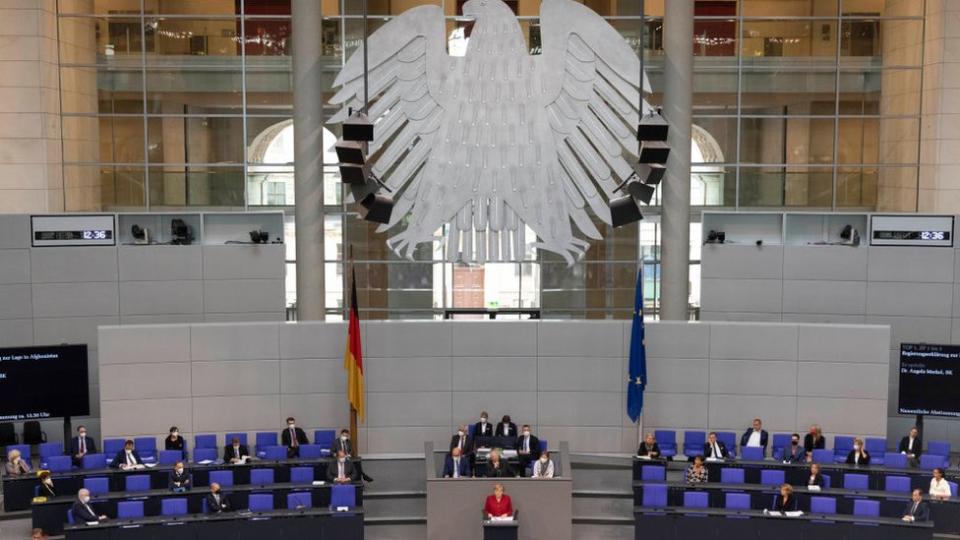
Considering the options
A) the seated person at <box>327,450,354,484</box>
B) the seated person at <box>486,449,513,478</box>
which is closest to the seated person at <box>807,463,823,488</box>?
the seated person at <box>486,449,513,478</box>

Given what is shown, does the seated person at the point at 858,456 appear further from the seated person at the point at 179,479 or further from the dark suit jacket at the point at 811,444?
the seated person at the point at 179,479

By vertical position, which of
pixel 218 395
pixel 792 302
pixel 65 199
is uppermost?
pixel 65 199

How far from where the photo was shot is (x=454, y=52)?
22141 mm

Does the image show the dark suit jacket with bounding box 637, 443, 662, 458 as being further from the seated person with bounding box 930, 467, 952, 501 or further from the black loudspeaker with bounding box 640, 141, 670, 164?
the black loudspeaker with bounding box 640, 141, 670, 164

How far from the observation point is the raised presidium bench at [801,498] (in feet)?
54.7

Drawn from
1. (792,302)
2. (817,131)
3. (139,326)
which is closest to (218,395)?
(139,326)

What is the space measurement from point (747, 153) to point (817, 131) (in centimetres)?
134

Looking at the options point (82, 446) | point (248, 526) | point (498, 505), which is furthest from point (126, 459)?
point (498, 505)

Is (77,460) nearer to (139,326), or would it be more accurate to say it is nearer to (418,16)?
(139,326)

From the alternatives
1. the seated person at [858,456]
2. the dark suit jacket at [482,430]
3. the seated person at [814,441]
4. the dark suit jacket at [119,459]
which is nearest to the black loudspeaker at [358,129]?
the dark suit jacket at [482,430]

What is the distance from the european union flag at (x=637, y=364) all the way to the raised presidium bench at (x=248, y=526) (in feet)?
16.8

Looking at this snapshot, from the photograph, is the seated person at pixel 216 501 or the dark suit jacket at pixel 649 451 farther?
the dark suit jacket at pixel 649 451

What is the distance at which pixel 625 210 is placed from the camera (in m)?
18.6

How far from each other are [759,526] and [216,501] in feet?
23.6
